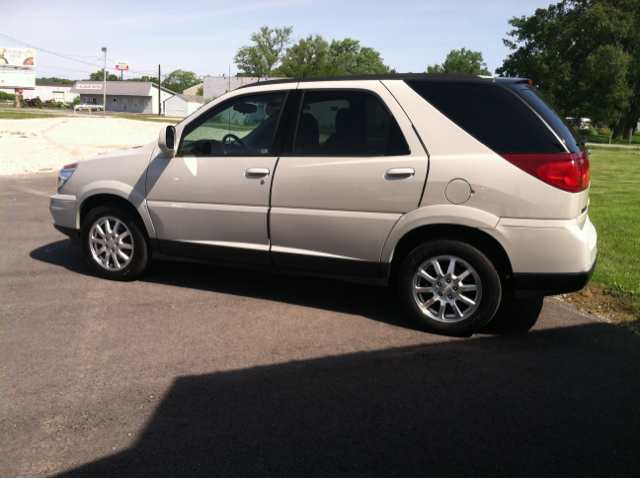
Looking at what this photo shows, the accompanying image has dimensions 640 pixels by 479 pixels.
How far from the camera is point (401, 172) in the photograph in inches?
186

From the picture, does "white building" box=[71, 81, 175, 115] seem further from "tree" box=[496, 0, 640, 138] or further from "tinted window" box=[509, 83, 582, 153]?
"tinted window" box=[509, 83, 582, 153]

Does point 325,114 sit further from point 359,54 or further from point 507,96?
point 359,54

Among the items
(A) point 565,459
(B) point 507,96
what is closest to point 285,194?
(B) point 507,96

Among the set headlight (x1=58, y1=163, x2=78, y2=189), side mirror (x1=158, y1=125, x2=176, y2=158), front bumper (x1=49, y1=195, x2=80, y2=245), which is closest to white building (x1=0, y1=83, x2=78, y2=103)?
headlight (x1=58, y1=163, x2=78, y2=189)

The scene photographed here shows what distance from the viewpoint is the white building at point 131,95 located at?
10346 cm

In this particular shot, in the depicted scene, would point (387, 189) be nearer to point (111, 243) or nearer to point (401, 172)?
point (401, 172)

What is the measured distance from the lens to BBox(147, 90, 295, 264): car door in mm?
5305

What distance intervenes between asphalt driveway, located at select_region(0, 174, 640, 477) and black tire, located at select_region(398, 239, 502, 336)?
0.16m

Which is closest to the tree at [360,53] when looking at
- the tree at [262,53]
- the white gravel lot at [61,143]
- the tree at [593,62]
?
the tree at [262,53]

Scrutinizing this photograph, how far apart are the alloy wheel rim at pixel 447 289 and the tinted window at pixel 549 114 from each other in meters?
1.17

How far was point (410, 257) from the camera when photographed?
4.84 metres

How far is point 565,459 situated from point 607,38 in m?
58.9

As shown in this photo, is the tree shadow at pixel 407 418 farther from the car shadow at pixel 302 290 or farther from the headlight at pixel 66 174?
the headlight at pixel 66 174

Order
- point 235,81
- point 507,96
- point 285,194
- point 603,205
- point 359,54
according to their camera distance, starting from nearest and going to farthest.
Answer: point 507,96, point 285,194, point 603,205, point 235,81, point 359,54
